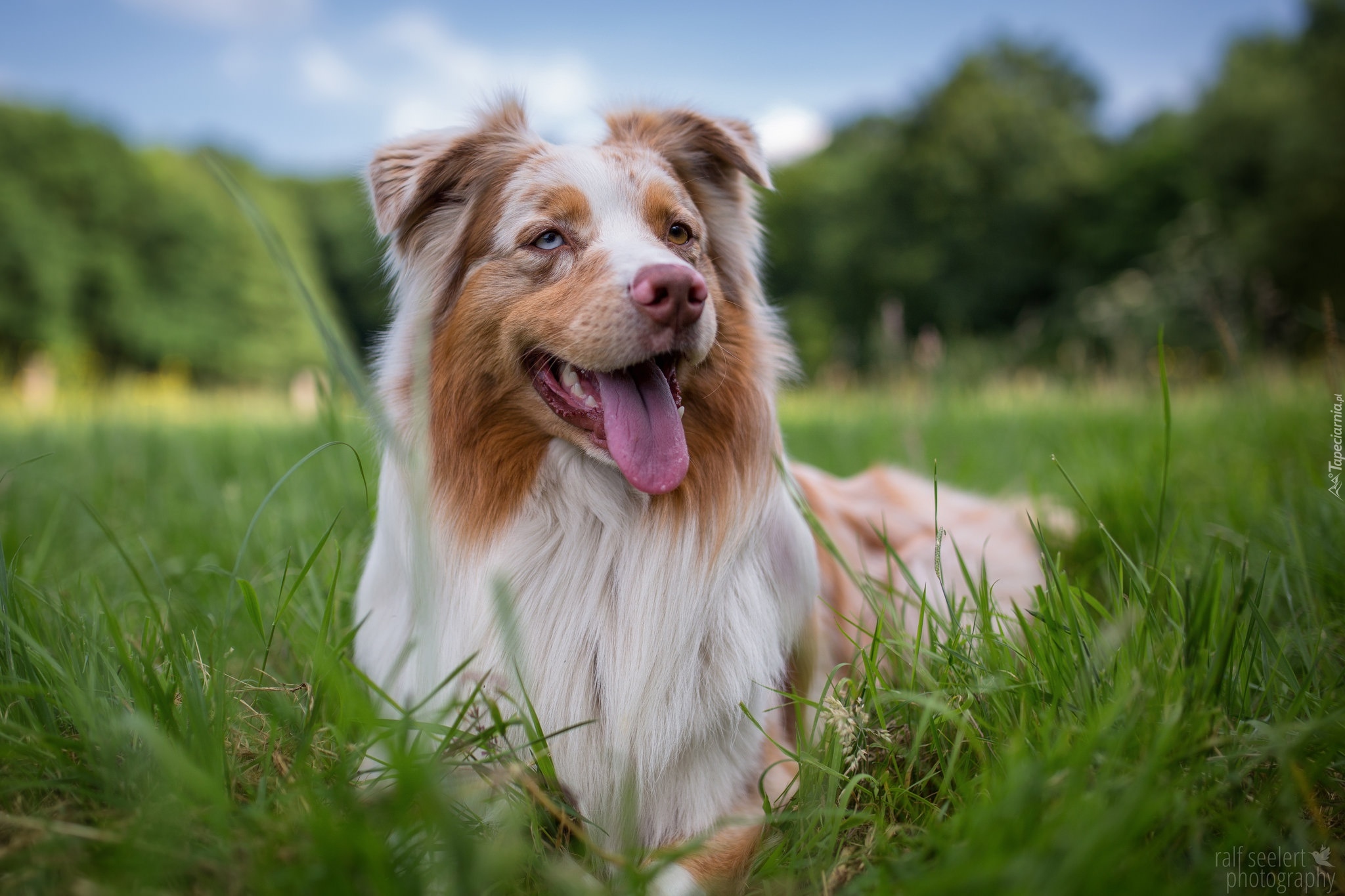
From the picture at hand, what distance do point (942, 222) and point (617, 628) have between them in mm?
32799

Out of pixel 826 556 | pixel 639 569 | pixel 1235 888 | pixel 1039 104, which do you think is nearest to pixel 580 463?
pixel 639 569

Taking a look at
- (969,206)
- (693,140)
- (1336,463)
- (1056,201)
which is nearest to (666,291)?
(693,140)

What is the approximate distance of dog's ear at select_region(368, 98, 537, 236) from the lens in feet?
7.93

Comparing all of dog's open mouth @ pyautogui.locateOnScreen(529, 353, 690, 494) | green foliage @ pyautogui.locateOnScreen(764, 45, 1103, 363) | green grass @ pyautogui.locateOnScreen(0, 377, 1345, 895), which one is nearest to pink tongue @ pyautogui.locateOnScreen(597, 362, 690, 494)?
dog's open mouth @ pyautogui.locateOnScreen(529, 353, 690, 494)

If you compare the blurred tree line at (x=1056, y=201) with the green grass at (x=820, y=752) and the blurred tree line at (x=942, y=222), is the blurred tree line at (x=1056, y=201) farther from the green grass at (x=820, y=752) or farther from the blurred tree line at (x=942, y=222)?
the green grass at (x=820, y=752)

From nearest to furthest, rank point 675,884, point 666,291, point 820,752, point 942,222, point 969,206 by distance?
point 675,884 → point 820,752 → point 666,291 → point 969,206 → point 942,222

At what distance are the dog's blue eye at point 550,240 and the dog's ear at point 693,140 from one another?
549 mm

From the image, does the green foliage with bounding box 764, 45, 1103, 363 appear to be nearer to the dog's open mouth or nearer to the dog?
the dog

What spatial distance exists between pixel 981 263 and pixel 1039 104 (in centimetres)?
766

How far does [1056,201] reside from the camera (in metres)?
30.5

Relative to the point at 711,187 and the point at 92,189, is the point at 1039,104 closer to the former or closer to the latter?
the point at 711,187

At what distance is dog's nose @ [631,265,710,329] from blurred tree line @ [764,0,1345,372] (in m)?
19.4

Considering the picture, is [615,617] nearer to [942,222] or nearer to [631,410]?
[631,410]

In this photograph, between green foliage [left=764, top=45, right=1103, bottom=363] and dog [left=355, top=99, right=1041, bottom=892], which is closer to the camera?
dog [left=355, top=99, right=1041, bottom=892]
